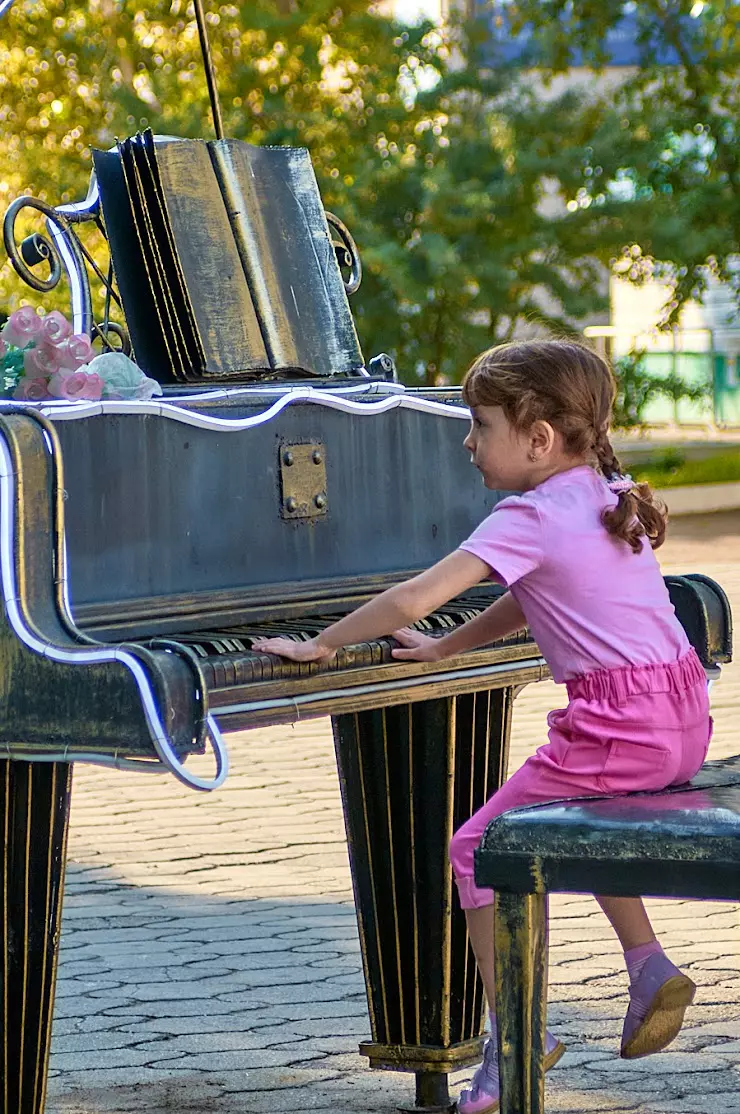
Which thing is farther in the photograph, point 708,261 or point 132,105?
point 708,261

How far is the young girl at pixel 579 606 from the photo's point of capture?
116 inches

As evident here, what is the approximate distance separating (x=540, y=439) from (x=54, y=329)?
84 centimetres

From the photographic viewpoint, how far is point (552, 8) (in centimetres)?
1994

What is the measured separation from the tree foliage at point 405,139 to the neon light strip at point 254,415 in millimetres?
14346

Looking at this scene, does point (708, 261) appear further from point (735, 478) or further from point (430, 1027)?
point (430, 1027)

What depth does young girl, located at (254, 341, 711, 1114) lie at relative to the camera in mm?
2939

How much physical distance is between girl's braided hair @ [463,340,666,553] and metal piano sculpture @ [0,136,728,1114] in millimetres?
358

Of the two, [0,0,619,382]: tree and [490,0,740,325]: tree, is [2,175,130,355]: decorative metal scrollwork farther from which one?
[490,0,740,325]: tree

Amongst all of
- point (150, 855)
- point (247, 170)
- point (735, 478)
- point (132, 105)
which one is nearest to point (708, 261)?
point (735, 478)

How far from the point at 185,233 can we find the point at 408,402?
0.51 metres

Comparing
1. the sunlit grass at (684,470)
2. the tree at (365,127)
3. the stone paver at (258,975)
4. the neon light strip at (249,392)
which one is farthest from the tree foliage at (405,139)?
the neon light strip at (249,392)

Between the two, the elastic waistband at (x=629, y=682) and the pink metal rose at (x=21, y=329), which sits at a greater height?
the pink metal rose at (x=21, y=329)

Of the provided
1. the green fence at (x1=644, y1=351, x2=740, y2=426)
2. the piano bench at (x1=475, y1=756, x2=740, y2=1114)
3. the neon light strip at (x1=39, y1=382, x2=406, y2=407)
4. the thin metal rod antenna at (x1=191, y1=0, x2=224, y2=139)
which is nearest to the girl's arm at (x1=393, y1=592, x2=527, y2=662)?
the piano bench at (x1=475, y1=756, x2=740, y2=1114)

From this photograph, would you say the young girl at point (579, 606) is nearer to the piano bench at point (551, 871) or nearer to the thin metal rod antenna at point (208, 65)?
the piano bench at point (551, 871)
